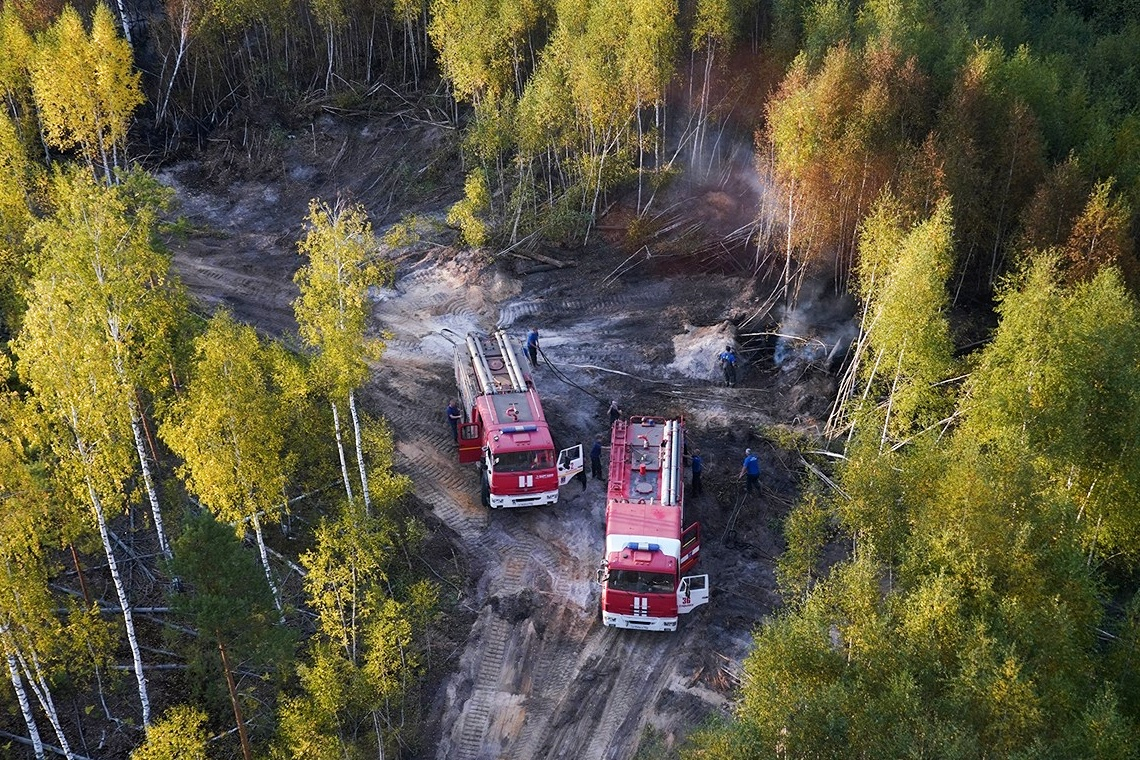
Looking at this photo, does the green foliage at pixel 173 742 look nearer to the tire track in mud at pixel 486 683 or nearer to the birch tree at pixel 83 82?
the tire track in mud at pixel 486 683

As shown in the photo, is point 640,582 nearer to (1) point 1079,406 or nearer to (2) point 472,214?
(1) point 1079,406

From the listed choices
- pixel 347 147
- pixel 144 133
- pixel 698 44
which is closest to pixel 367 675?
pixel 698 44

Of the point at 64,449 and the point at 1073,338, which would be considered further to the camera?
the point at 1073,338

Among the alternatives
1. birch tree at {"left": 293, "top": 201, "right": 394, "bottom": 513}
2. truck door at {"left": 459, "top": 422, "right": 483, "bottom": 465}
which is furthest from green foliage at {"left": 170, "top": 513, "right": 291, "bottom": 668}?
truck door at {"left": 459, "top": 422, "right": 483, "bottom": 465}

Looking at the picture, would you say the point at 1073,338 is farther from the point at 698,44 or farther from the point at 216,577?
the point at 698,44

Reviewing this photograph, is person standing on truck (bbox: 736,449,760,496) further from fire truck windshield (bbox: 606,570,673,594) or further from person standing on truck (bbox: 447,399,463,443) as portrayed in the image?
person standing on truck (bbox: 447,399,463,443)

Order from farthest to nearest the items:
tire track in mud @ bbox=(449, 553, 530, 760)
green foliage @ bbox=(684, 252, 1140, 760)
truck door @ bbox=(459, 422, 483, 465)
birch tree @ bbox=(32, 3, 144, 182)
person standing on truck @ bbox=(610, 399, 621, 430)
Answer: birch tree @ bbox=(32, 3, 144, 182) < person standing on truck @ bbox=(610, 399, 621, 430) < truck door @ bbox=(459, 422, 483, 465) < tire track in mud @ bbox=(449, 553, 530, 760) < green foliage @ bbox=(684, 252, 1140, 760)

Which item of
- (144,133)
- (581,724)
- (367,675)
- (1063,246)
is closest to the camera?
(367,675)
